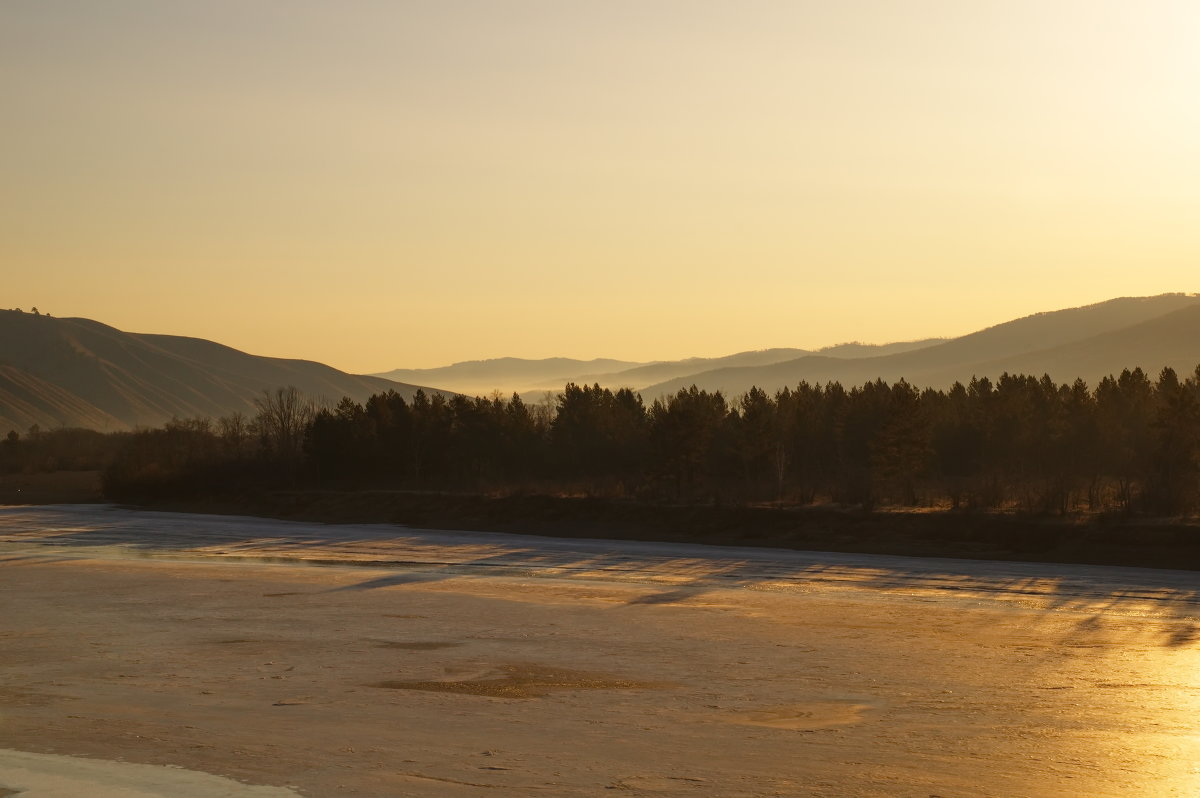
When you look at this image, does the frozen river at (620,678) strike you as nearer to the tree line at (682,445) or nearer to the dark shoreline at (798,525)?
the dark shoreline at (798,525)

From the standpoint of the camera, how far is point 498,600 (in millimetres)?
31203

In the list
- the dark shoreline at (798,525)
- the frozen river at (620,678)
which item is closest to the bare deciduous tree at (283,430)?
the dark shoreline at (798,525)

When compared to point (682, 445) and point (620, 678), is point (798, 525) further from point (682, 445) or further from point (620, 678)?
point (620, 678)

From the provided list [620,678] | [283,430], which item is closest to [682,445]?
[283,430]

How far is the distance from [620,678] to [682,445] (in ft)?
160

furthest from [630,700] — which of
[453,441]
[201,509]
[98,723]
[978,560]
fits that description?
[453,441]

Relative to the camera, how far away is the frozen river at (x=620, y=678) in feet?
48.1

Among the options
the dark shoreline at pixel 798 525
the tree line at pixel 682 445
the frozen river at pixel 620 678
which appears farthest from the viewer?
the tree line at pixel 682 445

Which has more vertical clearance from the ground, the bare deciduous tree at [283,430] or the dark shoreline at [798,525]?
the bare deciduous tree at [283,430]

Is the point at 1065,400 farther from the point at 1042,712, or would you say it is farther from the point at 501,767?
the point at 501,767

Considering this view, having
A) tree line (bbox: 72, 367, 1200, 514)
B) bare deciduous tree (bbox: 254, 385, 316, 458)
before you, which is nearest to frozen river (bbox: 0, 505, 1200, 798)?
tree line (bbox: 72, 367, 1200, 514)

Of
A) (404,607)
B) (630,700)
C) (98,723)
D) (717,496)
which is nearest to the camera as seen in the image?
(98,723)

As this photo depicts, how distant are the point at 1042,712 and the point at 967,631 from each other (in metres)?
8.37

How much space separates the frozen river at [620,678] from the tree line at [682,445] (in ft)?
91.6
